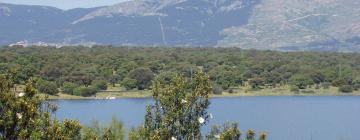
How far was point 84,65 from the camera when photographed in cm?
18862

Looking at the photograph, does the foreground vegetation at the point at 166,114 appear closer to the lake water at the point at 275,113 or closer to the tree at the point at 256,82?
the lake water at the point at 275,113

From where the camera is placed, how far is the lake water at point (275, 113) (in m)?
104

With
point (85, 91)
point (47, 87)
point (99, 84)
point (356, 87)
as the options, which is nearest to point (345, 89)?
point (356, 87)

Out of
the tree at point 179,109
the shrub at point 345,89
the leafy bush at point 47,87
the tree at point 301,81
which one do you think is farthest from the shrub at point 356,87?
the tree at point 179,109

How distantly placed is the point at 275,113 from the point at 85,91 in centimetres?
4684

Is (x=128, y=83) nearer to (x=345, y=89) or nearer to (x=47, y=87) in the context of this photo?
(x=47, y=87)

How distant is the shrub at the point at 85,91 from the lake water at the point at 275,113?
929 centimetres

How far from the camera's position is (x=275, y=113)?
133125 mm

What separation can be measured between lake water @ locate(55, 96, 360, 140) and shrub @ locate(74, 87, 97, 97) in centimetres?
929

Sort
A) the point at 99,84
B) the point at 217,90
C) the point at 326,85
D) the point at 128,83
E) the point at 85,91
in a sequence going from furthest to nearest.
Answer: the point at 326,85 → the point at 217,90 → the point at 128,83 → the point at 99,84 → the point at 85,91

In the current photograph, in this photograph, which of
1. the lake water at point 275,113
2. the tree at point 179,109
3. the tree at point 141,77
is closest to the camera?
the tree at point 179,109

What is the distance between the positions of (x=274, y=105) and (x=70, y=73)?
54.4m

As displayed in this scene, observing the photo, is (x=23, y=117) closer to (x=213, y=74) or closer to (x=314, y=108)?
(x=314, y=108)

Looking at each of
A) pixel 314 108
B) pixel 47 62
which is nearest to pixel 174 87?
pixel 314 108
